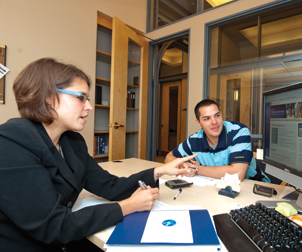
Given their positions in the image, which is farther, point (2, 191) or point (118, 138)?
point (118, 138)

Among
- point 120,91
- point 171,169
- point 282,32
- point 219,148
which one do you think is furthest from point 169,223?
point 282,32

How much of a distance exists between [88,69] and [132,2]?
1731mm

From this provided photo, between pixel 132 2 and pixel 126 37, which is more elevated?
pixel 132 2

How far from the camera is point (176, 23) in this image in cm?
379

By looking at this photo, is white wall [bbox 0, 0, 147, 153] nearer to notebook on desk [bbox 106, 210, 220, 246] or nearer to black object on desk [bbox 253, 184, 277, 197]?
notebook on desk [bbox 106, 210, 220, 246]

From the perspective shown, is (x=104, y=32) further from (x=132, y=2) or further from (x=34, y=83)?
(x=34, y=83)

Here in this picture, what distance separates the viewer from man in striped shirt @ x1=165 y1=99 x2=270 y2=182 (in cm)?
145

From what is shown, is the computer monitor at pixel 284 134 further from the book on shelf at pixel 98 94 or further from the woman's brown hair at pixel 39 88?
the book on shelf at pixel 98 94

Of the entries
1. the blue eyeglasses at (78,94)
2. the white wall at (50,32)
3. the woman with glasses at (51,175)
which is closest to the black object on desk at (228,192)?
the woman with glasses at (51,175)

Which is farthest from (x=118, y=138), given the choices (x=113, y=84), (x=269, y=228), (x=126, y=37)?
(x=269, y=228)

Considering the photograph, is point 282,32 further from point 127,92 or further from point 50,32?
point 50,32

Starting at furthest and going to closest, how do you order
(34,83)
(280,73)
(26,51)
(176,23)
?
(176,23), (280,73), (26,51), (34,83)

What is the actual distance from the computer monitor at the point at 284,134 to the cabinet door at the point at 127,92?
2.42m

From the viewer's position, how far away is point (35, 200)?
65 cm
